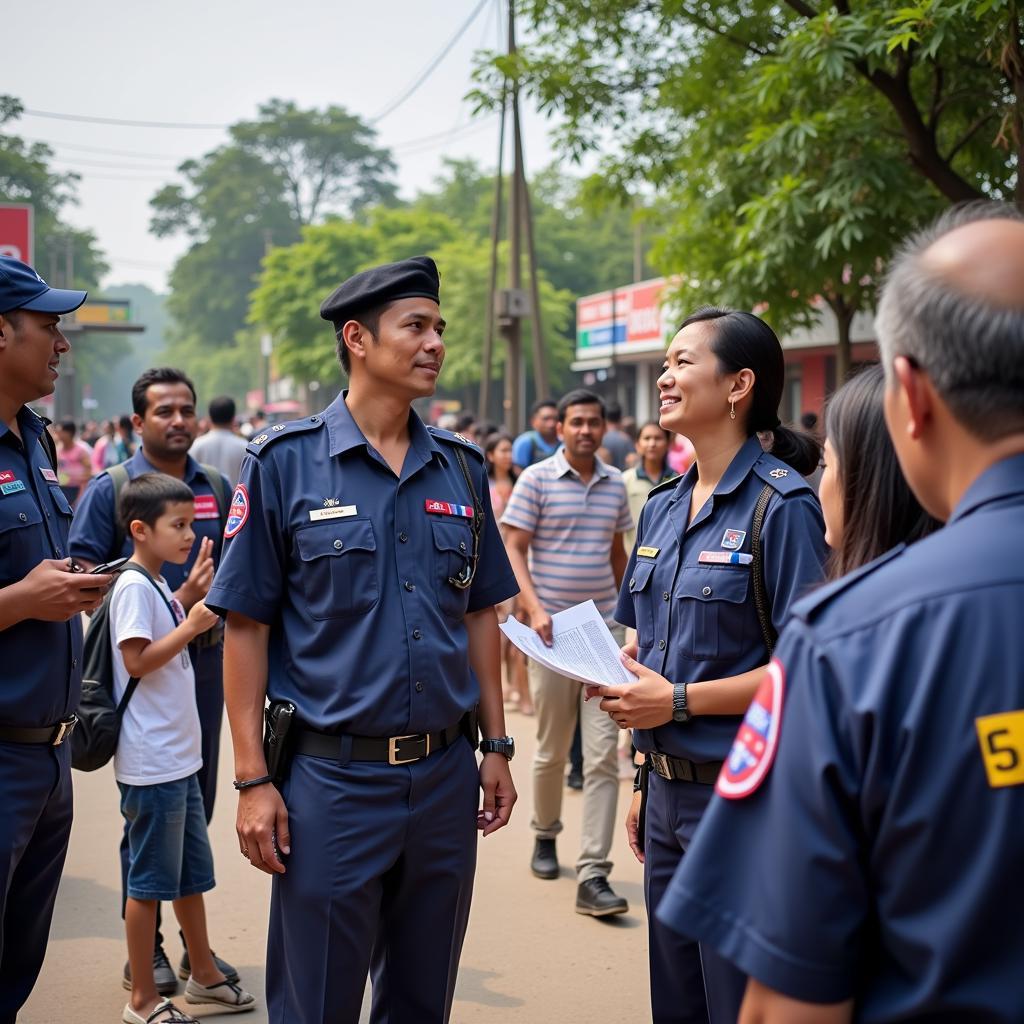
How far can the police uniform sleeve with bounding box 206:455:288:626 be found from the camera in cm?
281

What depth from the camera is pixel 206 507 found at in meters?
4.83

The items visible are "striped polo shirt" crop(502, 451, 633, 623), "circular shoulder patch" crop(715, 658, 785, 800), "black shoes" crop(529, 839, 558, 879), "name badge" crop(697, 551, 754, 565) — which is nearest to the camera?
"circular shoulder patch" crop(715, 658, 785, 800)

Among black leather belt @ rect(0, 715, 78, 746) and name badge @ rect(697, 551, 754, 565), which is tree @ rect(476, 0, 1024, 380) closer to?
name badge @ rect(697, 551, 754, 565)

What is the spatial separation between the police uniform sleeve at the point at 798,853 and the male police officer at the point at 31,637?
2113mm

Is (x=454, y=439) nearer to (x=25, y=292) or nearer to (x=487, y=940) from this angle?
(x=25, y=292)

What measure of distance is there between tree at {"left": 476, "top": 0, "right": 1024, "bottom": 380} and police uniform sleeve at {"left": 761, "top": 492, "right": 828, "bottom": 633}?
12.8ft

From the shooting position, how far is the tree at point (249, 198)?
269 ft

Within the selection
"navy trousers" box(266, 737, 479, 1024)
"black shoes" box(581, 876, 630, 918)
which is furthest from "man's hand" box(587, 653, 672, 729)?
"black shoes" box(581, 876, 630, 918)

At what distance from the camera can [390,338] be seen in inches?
118

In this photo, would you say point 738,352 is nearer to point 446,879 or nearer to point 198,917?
point 446,879

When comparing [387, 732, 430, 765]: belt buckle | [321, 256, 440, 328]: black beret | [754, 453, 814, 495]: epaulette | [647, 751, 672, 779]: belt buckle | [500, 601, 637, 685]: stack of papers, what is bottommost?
[647, 751, 672, 779]: belt buckle

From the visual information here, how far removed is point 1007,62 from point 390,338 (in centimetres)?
481

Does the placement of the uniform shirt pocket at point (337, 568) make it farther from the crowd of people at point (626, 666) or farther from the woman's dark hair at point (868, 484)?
the woman's dark hair at point (868, 484)

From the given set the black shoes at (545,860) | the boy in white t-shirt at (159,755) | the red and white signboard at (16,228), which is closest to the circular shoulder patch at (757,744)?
the boy in white t-shirt at (159,755)
